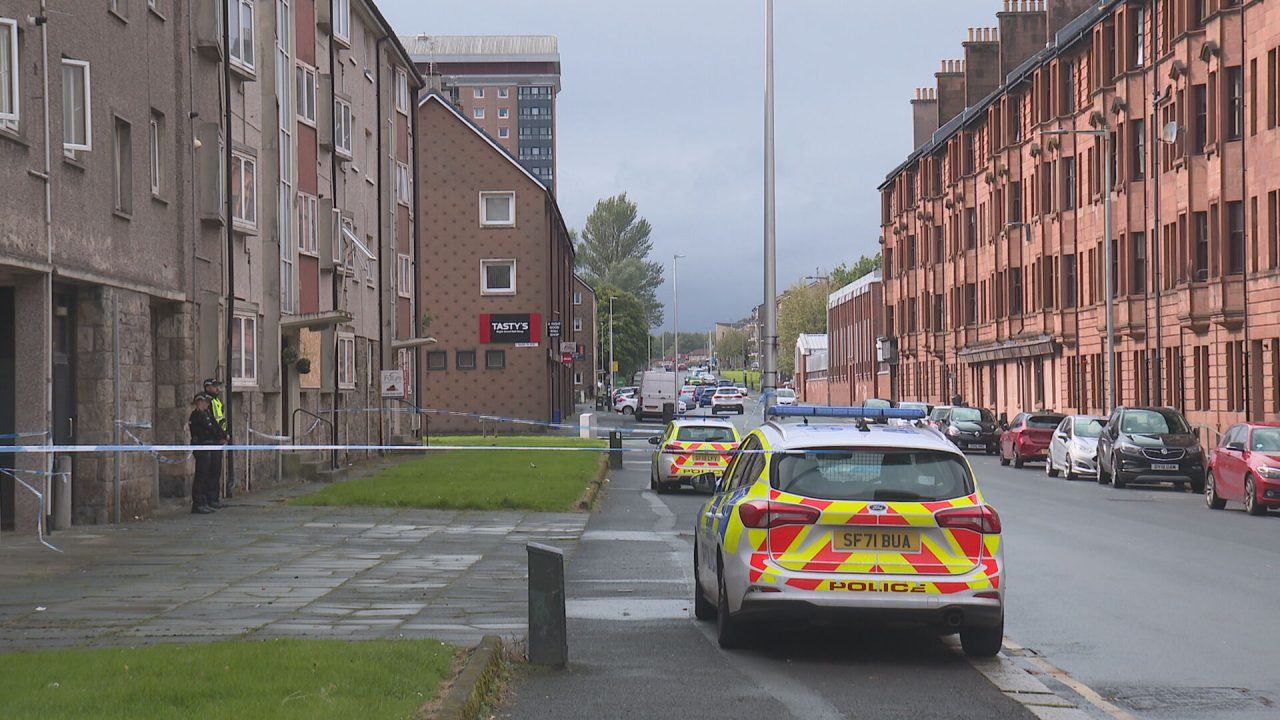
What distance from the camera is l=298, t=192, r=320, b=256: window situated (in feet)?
110

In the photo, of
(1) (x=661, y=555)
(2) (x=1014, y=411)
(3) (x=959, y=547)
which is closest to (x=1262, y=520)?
(1) (x=661, y=555)

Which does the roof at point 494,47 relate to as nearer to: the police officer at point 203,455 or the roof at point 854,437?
the police officer at point 203,455

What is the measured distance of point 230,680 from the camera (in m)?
8.61

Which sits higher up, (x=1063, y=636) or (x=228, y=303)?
(x=228, y=303)

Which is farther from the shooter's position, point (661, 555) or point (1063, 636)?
point (661, 555)

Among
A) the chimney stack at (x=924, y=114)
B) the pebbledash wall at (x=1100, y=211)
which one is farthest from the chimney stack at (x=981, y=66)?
the chimney stack at (x=924, y=114)

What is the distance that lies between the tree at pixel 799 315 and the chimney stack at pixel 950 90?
7385cm

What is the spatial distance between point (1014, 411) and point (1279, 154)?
1208 inches

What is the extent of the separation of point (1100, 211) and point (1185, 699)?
48.8 metres

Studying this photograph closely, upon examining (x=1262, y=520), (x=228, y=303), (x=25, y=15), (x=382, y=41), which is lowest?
(x=1262, y=520)

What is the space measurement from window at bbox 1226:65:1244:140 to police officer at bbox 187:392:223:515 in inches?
1172

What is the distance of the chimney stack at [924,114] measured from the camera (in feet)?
300

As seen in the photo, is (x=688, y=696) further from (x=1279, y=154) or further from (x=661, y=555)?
(x=1279, y=154)

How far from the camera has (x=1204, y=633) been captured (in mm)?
11758
